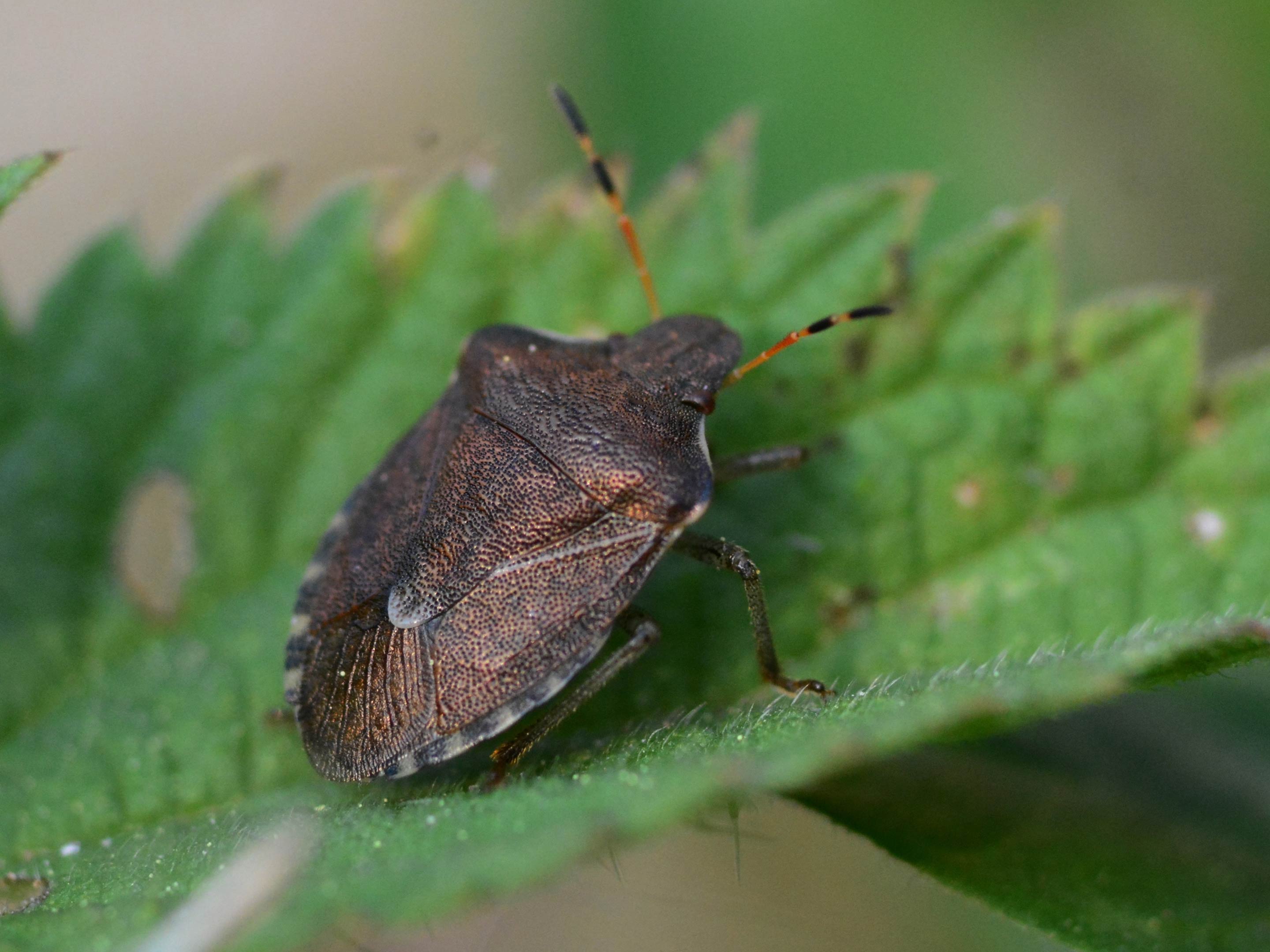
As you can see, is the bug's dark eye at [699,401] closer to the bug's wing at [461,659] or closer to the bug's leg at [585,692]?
the bug's wing at [461,659]

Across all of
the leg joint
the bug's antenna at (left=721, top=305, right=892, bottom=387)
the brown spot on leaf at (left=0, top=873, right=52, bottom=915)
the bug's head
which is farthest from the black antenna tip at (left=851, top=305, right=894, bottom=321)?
the brown spot on leaf at (left=0, top=873, right=52, bottom=915)

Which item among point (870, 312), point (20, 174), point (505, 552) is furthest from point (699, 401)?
point (20, 174)

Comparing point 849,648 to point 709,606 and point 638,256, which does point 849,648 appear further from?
point 638,256

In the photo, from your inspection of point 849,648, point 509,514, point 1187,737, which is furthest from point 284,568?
point 1187,737

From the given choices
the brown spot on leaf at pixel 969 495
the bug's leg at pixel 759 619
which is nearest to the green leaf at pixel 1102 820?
the bug's leg at pixel 759 619

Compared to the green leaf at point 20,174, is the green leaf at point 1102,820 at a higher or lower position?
lower

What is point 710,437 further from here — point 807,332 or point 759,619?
point 759,619
